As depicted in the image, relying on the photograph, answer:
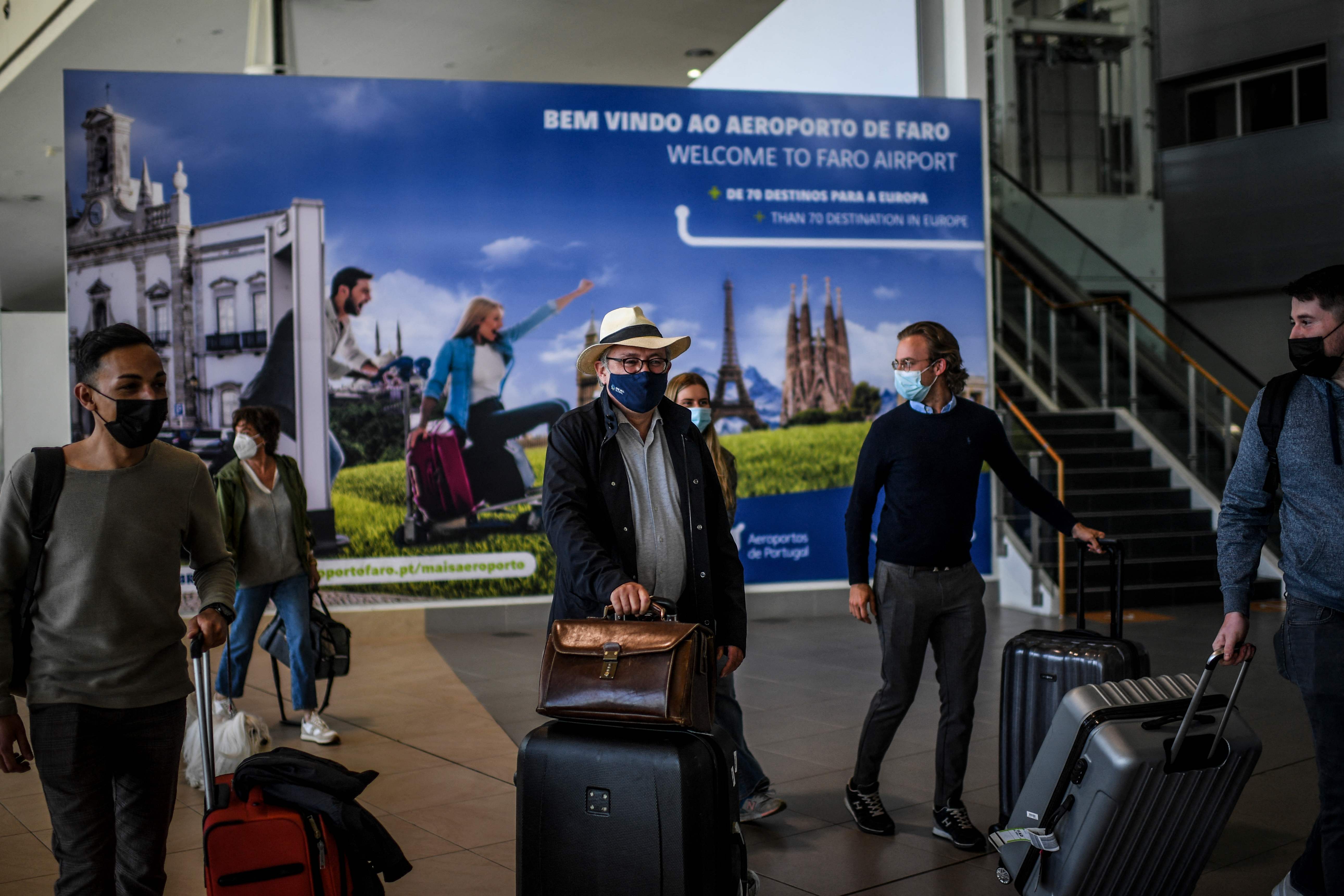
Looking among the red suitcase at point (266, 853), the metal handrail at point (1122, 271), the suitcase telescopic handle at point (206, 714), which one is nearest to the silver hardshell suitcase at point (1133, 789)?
the red suitcase at point (266, 853)

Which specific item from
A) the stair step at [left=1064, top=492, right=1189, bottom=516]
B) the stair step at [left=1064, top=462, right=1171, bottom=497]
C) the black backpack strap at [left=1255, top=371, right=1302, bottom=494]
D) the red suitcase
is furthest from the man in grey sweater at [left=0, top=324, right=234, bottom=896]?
the stair step at [left=1064, top=462, right=1171, bottom=497]

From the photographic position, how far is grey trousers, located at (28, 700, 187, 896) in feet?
7.97

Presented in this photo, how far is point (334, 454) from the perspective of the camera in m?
8.56

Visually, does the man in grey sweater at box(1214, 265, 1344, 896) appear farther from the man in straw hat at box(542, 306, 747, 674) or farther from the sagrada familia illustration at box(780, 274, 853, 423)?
the sagrada familia illustration at box(780, 274, 853, 423)

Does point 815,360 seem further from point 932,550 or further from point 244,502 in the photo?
point 932,550

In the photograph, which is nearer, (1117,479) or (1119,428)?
(1117,479)

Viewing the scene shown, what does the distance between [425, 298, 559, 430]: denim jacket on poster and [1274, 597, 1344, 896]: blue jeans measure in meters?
6.67

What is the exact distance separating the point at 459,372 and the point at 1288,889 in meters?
6.74

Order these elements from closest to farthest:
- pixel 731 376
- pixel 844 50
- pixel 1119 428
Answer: pixel 731 376 < pixel 844 50 < pixel 1119 428

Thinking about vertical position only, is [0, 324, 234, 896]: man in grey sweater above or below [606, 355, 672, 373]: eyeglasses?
below

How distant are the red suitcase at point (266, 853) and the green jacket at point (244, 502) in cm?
299

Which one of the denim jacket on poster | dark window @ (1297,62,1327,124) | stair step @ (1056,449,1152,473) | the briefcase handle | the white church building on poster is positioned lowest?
the briefcase handle

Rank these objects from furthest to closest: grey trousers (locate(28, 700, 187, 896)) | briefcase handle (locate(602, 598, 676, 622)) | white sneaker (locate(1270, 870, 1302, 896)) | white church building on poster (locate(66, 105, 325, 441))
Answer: white church building on poster (locate(66, 105, 325, 441)), white sneaker (locate(1270, 870, 1302, 896)), briefcase handle (locate(602, 598, 676, 622)), grey trousers (locate(28, 700, 187, 896))

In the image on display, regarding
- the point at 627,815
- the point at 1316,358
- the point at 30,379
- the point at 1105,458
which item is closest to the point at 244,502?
the point at 627,815
